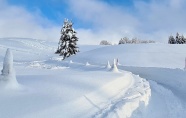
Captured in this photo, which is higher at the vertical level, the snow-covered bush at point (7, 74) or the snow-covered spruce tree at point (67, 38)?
the snow-covered spruce tree at point (67, 38)

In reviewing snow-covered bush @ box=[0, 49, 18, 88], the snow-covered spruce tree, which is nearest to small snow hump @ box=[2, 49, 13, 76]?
snow-covered bush @ box=[0, 49, 18, 88]

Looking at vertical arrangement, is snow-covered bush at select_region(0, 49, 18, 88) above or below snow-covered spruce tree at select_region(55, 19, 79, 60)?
below

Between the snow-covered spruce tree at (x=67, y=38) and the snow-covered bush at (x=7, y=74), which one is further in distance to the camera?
the snow-covered spruce tree at (x=67, y=38)

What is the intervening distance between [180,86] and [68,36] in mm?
35935

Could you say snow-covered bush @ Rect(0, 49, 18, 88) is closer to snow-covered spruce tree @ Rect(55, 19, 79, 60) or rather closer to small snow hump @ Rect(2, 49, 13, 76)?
small snow hump @ Rect(2, 49, 13, 76)

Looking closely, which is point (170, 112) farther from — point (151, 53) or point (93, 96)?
point (151, 53)

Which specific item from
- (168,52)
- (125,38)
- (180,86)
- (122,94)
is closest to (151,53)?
(168,52)

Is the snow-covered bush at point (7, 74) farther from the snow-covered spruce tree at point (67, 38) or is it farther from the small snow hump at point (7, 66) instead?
Answer: the snow-covered spruce tree at point (67, 38)

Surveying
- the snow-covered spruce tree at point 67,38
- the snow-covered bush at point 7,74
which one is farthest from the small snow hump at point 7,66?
the snow-covered spruce tree at point 67,38

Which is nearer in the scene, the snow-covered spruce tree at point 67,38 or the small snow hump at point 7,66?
the small snow hump at point 7,66

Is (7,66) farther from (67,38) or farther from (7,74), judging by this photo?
(67,38)

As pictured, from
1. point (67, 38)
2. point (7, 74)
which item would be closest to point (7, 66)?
point (7, 74)

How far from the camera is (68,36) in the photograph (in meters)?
52.2

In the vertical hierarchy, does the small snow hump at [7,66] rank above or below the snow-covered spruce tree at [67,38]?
below
